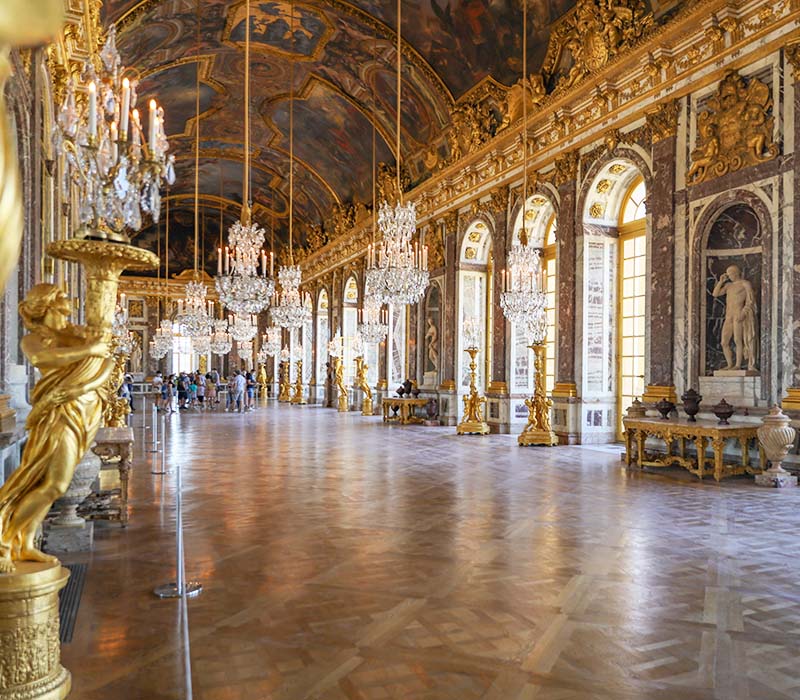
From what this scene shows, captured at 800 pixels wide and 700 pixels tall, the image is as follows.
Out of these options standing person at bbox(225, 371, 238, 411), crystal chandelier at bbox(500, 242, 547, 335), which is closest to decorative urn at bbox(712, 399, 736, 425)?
crystal chandelier at bbox(500, 242, 547, 335)

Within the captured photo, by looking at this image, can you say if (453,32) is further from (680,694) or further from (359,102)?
(680,694)

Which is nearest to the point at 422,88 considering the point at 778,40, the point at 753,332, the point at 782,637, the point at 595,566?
the point at 778,40

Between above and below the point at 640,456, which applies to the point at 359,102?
above

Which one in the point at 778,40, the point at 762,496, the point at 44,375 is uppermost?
the point at 778,40

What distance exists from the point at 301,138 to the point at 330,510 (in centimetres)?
1955

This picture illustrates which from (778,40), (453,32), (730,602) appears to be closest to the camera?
(730,602)

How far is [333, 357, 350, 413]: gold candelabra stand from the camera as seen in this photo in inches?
955

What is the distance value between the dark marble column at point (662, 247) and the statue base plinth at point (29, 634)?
9659mm

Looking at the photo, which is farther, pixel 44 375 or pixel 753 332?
pixel 753 332

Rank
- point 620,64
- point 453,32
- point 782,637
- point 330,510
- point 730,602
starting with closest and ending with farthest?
1. point 782,637
2. point 730,602
3. point 330,510
4. point 620,64
5. point 453,32

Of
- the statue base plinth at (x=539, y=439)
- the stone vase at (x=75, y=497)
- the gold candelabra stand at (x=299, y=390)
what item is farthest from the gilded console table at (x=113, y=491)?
the gold candelabra stand at (x=299, y=390)

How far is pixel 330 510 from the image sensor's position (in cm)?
658

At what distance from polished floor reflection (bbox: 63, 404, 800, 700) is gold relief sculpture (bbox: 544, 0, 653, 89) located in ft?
24.9

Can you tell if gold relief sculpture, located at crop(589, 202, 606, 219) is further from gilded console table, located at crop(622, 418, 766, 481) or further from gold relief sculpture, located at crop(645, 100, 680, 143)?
gilded console table, located at crop(622, 418, 766, 481)
